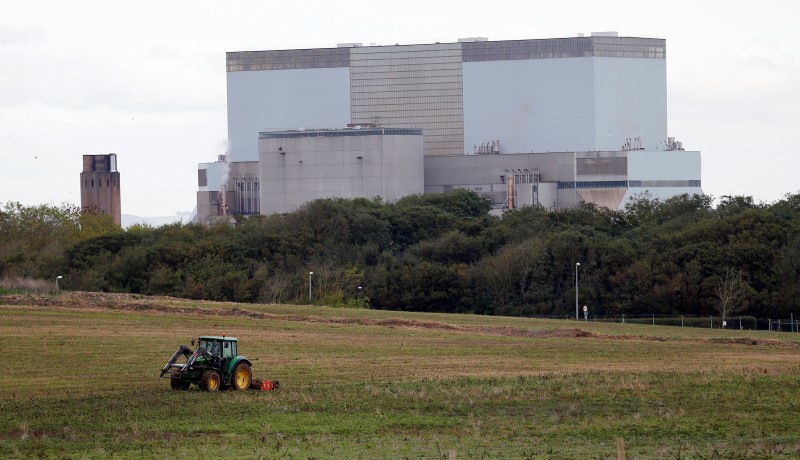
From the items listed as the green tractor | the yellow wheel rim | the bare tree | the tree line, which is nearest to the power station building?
the tree line

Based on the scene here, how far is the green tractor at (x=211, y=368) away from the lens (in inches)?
1612

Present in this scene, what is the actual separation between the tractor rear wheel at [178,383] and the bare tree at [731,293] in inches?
2765

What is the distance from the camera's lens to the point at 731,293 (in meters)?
106

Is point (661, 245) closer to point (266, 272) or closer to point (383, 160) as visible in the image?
point (266, 272)

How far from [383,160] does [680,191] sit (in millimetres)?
43525

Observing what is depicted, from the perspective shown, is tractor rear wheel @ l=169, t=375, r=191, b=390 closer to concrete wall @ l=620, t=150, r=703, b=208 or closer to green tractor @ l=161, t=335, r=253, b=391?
green tractor @ l=161, t=335, r=253, b=391

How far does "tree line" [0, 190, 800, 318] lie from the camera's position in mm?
111062

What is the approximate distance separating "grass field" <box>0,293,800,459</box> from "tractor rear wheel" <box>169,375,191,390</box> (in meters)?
0.44

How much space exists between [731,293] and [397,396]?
71427 millimetres

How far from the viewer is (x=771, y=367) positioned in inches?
1992

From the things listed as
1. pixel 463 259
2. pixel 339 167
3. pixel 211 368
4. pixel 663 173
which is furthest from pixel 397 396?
pixel 663 173

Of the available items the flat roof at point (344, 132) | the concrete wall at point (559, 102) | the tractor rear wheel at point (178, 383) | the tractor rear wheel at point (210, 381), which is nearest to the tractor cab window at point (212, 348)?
the tractor rear wheel at point (210, 381)

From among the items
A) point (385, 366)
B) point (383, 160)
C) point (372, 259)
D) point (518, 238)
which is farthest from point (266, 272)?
point (385, 366)

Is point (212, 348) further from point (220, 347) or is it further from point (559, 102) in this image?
point (559, 102)
